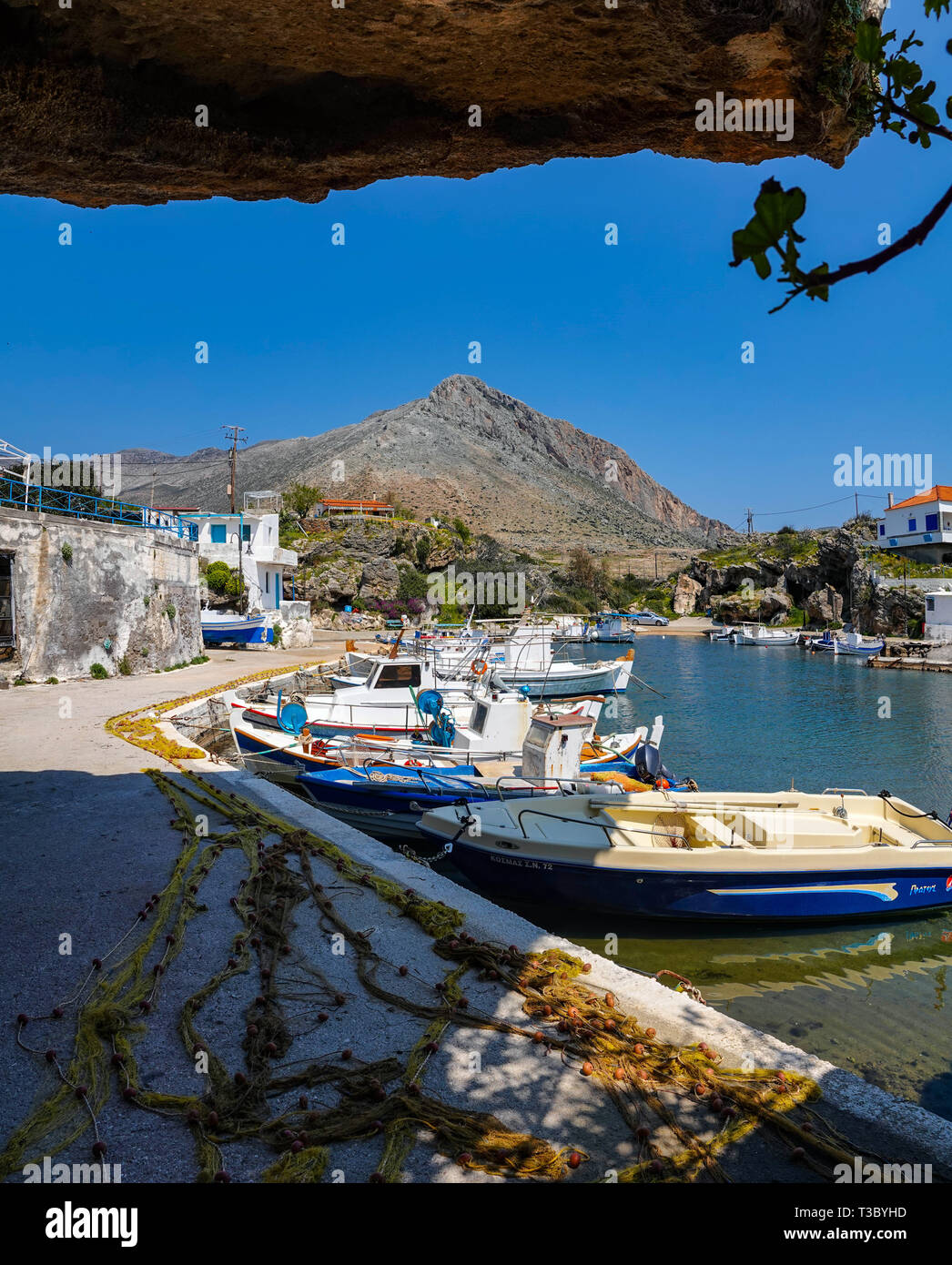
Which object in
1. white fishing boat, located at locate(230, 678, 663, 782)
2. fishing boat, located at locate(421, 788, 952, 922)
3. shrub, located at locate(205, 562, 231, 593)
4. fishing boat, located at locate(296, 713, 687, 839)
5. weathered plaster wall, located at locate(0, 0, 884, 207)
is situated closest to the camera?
weathered plaster wall, located at locate(0, 0, 884, 207)

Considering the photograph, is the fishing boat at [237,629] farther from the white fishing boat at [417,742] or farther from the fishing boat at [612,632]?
the fishing boat at [612,632]

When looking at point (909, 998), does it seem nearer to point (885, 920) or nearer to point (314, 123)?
point (885, 920)

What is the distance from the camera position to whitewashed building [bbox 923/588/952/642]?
152 feet

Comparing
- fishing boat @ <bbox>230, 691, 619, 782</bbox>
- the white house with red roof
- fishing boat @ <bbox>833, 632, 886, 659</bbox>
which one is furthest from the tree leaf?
the white house with red roof

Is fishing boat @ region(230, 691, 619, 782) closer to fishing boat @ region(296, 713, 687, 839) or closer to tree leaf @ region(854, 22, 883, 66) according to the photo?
fishing boat @ region(296, 713, 687, 839)

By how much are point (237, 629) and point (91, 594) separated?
1618 cm

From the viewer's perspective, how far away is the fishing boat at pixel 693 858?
832 centimetres

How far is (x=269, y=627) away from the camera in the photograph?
1389 inches

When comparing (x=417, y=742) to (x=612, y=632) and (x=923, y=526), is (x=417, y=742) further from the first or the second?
(x=923, y=526)

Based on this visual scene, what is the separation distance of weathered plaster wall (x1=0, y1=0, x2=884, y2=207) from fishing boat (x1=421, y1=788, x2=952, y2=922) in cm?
680

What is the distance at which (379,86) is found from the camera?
10.1ft

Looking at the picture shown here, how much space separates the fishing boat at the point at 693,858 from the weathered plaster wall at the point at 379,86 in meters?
6.80

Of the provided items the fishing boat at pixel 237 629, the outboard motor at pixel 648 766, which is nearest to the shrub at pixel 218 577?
the fishing boat at pixel 237 629
